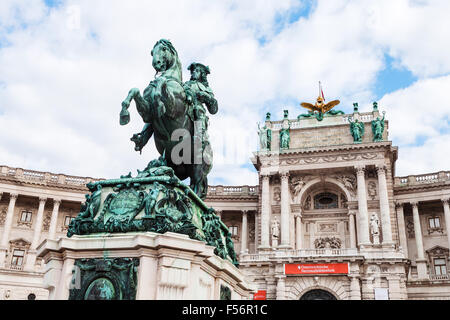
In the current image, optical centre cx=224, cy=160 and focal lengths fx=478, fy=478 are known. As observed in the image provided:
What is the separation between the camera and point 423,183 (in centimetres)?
4431

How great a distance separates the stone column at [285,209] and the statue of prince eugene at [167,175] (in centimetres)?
3323

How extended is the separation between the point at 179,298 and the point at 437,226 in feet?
143

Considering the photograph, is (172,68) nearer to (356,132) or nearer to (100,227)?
(100,227)

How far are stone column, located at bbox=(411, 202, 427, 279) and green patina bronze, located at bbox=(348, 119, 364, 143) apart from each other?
7.91 metres

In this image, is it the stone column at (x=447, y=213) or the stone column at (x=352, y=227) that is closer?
the stone column at (x=352, y=227)

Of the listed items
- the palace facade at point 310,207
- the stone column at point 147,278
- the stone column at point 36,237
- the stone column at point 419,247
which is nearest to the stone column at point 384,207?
the palace facade at point 310,207

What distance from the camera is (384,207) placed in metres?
40.1

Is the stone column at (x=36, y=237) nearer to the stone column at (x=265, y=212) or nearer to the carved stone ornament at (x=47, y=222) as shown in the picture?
the carved stone ornament at (x=47, y=222)

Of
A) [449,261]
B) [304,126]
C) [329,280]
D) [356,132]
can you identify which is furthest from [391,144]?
[329,280]

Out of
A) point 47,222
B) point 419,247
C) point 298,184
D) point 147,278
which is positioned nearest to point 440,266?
point 419,247

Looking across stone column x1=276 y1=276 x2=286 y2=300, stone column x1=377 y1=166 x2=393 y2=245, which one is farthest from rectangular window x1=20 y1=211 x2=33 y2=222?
stone column x1=377 y1=166 x2=393 y2=245

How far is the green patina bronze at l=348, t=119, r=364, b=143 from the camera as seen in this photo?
43.2m

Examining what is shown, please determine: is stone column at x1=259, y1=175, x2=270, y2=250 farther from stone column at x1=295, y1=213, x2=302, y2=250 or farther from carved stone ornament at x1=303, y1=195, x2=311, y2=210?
carved stone ornament at x1=303, y1=195, x2=311, y2=210

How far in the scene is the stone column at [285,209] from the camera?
134ft
